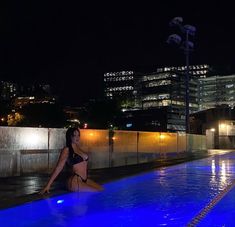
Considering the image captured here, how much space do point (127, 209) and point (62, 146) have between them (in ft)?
32.1

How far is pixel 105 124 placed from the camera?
133 meters

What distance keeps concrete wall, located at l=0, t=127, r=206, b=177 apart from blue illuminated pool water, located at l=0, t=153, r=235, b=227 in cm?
396

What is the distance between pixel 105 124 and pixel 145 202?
12246 centimetres

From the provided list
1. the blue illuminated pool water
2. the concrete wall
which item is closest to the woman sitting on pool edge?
the blue illuminated pool water

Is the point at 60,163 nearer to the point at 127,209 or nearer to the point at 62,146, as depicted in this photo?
the point at 127,209

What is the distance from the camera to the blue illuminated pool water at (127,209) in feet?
28.0

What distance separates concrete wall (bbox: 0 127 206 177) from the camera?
16.5m

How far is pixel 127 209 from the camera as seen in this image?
391 inches

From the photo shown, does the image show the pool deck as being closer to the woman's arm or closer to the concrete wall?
the woman's arm

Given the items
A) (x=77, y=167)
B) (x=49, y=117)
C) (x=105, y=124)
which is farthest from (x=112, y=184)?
(x=105, y=124)

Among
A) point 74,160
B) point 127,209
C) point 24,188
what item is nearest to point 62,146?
point 24,188

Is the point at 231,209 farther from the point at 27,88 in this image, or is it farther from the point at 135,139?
the point at 27,88

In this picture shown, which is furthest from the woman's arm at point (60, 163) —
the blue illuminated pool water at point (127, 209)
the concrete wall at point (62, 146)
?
the concrete wall at point (62, 146)

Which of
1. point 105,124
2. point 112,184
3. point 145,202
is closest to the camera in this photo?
point 145,202
